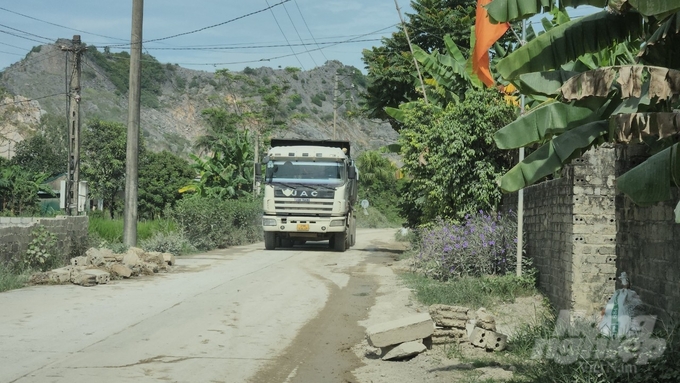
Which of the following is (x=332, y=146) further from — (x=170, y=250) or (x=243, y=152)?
(x=243, y=152)

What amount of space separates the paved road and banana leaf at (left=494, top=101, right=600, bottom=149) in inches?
120

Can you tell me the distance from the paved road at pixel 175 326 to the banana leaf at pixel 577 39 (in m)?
3.77

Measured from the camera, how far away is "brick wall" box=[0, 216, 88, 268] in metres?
15.8

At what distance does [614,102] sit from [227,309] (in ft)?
24.0

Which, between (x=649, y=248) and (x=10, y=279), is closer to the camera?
(x=649, y=248)

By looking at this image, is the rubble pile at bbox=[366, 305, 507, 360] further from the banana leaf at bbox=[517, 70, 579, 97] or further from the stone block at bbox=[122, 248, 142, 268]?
the stone block at bbox=[122, 248, 142, 268]

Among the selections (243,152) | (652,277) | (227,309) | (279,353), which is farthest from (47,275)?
(243,152)

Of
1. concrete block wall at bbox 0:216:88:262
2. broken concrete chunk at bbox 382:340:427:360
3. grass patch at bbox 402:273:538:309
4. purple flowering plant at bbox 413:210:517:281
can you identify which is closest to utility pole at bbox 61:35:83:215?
concrete block wall at bbox 0:216:88:262

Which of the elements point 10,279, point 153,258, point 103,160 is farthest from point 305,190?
point 103,160

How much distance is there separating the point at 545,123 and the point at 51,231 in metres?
13.5

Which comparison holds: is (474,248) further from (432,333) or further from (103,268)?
(103,268)

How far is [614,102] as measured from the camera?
7.39 meters

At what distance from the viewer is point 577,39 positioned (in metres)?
7.37

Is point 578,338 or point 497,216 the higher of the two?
point 497,216
